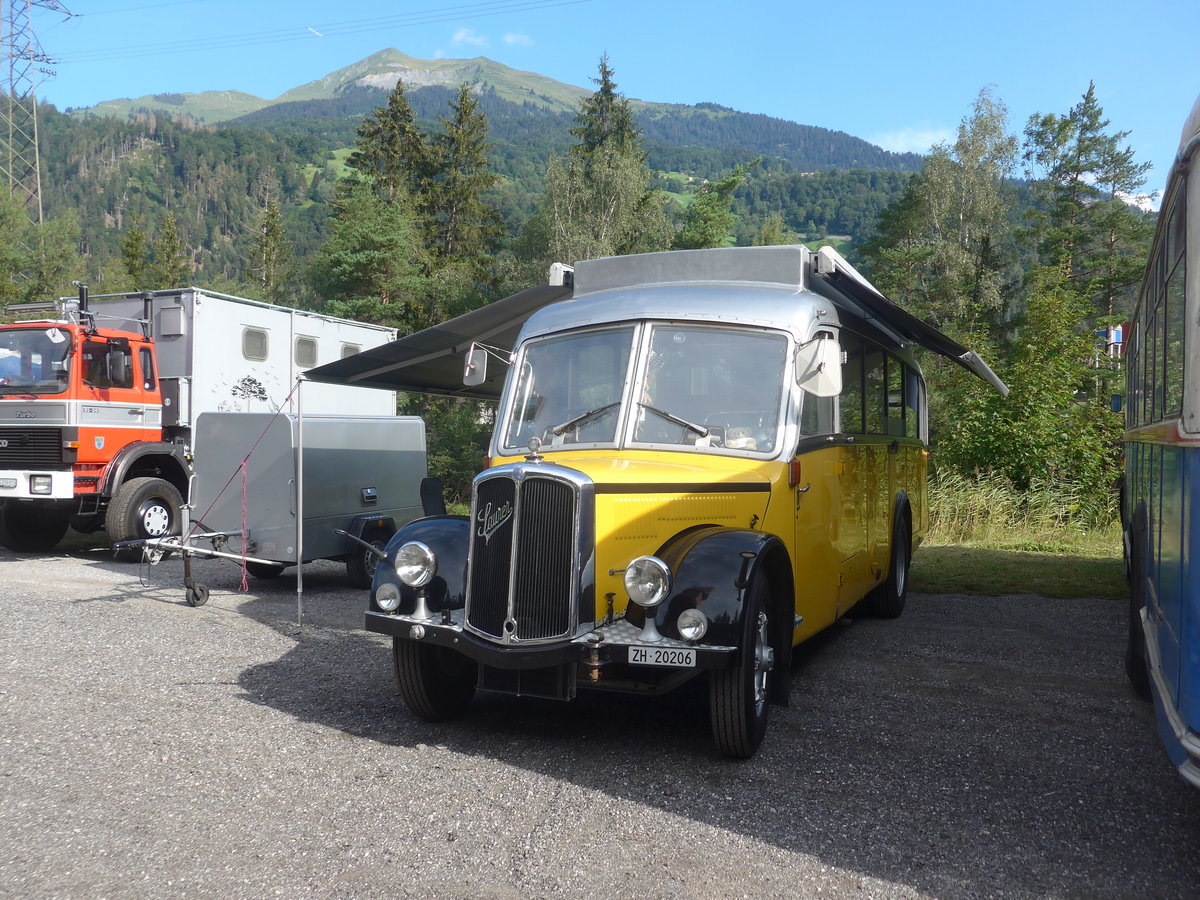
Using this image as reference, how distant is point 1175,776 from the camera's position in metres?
4.96

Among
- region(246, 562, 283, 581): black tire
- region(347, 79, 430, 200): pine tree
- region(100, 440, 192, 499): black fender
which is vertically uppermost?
region(347, 79, 430, 200): pine tree

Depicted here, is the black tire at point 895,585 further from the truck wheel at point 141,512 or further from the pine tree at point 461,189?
the pine tree at point 461,189

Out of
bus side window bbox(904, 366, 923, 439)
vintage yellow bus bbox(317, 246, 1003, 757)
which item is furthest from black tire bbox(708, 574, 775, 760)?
bus side window bbox(904, 366, 923, 439)

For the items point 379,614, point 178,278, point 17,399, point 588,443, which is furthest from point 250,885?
point 178,278

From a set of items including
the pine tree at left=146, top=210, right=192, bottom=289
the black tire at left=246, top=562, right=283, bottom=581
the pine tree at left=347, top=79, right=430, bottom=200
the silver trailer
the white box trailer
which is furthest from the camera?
the pine tree at left=146, top=210, right=192, bottom=289

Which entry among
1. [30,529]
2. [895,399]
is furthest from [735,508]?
[30,529]

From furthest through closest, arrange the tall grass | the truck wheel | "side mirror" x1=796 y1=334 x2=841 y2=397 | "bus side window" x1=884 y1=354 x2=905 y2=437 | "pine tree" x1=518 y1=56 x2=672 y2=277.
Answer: "pine tree" x1=518 y1=56 x2=672 y2=277 < the tall grass < the truck wheel < "bus side window" x1=884 y1=354 x2=905 y2=437 < "side mirror" x1=796 y1=334 x2=841 y2=397

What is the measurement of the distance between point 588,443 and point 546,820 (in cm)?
230

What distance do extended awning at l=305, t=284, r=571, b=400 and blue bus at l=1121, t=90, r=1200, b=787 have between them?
13.2 feet

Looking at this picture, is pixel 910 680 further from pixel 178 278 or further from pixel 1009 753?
pixel 178 278

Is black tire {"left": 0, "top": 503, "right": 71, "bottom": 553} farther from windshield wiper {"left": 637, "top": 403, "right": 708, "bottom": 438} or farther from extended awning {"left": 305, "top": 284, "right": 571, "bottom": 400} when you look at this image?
windshield wiper {"left": 637, "top": 403, "right": 708, "bottom": 438}

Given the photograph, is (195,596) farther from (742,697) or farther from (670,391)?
(742,697)

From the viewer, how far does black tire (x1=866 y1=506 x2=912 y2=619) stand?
9248mm

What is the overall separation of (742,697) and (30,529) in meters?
12.7
